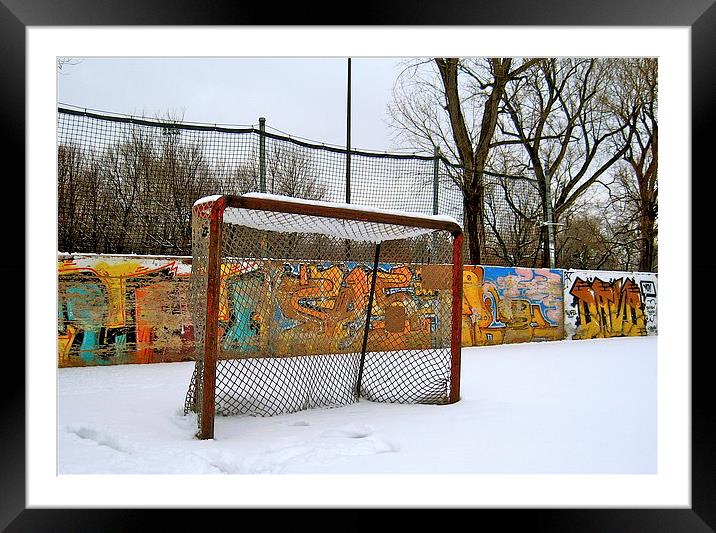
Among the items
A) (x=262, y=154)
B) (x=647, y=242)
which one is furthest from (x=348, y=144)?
(x=647, y=242)

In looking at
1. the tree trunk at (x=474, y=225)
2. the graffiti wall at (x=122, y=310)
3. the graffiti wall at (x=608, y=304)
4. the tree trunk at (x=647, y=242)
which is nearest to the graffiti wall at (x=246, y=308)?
the graffiti wall at (x=122, y=310)

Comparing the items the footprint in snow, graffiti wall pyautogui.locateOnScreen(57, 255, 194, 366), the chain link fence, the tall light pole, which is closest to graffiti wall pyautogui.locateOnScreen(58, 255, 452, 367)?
graffiti wall pyautogui.locateOnScreen(57, 255, 194, 366)

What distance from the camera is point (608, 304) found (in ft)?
32.8

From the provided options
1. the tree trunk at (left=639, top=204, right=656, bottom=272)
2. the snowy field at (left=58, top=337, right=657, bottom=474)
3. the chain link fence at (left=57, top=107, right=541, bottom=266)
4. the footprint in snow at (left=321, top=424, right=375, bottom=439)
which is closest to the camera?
the snowy field at (left=58, top=337, right=657, bottom=474)

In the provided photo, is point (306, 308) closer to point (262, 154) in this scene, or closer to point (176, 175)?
point (262, 154)

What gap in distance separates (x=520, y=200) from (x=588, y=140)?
663 cm

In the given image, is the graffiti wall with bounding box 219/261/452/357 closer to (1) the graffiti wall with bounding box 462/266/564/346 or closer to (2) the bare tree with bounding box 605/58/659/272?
(1) the graffiti wall with bounding box 462/266/564/346

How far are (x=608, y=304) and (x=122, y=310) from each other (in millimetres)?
7869

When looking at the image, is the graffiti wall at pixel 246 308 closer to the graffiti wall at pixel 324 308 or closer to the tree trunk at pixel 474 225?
the graffiti wall at pixel 324 308

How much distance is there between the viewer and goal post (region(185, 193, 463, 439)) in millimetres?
3674

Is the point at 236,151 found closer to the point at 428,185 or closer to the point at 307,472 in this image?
the point at 428,185

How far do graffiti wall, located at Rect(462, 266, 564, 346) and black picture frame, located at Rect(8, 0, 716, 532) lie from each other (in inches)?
238
